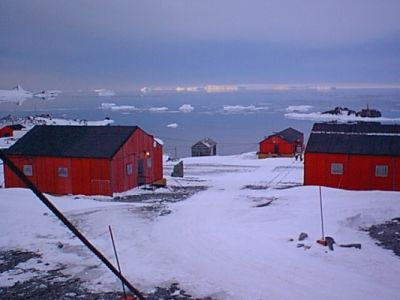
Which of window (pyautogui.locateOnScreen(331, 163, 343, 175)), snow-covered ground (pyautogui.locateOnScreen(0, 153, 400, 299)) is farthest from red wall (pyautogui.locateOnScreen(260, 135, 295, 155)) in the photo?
snow-covered ground (pyautogui.locateOnScreen(0, 153, 400, 299))

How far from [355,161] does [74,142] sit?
16358 mm

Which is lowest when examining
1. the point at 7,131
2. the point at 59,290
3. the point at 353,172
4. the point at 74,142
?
the point at 59,290

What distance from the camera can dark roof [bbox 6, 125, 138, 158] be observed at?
26.2m

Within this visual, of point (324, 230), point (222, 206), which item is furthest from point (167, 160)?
point (324, 230)

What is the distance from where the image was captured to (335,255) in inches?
508

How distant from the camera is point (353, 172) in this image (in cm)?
2641

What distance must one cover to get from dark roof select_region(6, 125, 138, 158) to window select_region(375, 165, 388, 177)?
14.3 meters

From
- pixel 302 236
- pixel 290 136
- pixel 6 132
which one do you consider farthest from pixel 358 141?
pixel 6 132

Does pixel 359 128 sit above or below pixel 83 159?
above

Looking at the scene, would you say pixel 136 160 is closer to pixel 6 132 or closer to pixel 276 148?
pixel 276 148

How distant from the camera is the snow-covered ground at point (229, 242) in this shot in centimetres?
1094

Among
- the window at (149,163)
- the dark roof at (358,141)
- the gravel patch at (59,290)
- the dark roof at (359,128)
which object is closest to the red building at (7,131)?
the window at (149,163)

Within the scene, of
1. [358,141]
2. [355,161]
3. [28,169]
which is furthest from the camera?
[28,169]

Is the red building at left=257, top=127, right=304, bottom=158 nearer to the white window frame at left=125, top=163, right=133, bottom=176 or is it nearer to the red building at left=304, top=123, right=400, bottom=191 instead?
the red building at left=304, top=123, right=400, bottom=191
